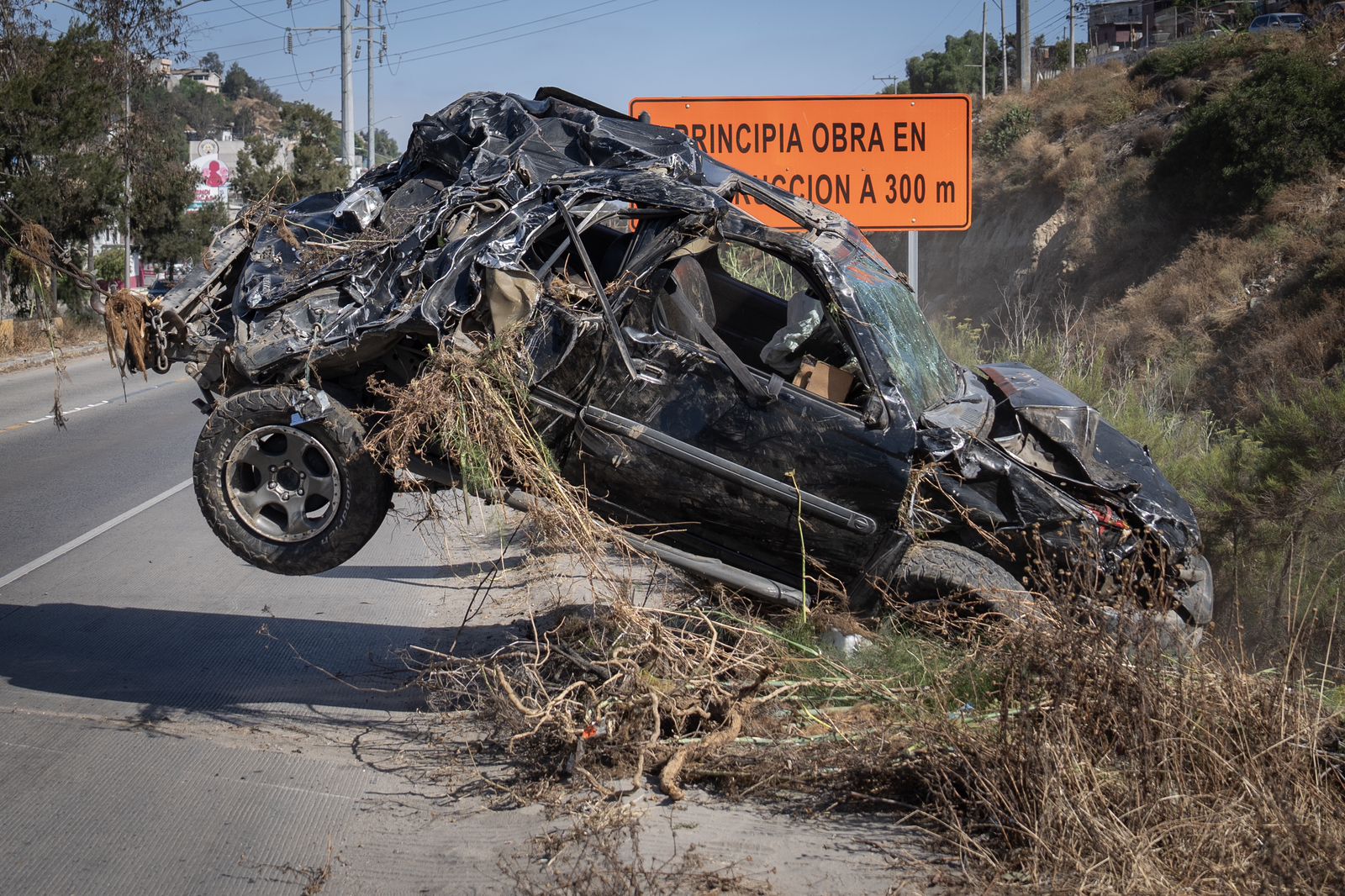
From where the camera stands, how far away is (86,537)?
8891mm

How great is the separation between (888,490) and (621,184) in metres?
1.86

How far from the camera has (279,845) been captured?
3973 mm

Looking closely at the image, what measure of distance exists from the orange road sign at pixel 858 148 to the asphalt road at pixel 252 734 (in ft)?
15.0

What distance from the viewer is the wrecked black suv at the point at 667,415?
16.0 ft

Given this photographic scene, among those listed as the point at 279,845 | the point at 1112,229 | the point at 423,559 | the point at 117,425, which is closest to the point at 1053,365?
the point at 423,559

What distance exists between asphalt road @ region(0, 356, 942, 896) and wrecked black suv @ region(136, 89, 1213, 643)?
0.73 metres

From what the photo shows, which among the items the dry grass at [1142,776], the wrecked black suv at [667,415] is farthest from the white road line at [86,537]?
the dry grass at [1142,776]

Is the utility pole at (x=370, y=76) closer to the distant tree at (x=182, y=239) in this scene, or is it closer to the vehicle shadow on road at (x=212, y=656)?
the distant tree at (x=182, y=239)

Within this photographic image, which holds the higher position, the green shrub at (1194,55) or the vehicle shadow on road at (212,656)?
the green shrub at (1194,55)

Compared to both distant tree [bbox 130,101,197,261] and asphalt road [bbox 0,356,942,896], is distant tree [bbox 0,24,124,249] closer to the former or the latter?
distant tree [bbox 130,101,197,261]

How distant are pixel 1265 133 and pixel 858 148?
15450mm

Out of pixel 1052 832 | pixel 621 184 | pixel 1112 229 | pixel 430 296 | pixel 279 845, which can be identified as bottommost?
pixel 279 845

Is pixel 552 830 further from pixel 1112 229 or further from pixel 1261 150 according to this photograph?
pixel 1112 229

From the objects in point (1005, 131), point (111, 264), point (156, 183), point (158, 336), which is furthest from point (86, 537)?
point (1005, 131)
